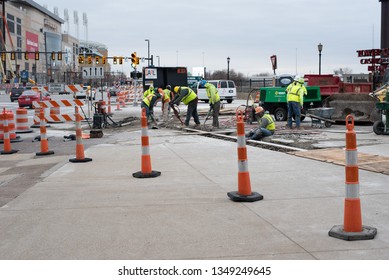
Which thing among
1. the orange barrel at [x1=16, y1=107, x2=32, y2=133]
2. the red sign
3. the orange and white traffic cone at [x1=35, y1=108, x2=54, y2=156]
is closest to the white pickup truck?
the orange barrel at [x1=16, y1=107, x2=32, y2=133]

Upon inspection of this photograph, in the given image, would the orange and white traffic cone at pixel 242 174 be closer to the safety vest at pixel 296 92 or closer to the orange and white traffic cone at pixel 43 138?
the orange and white traffic cone at pixel 43 138

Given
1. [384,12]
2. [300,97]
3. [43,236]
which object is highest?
[384,12]

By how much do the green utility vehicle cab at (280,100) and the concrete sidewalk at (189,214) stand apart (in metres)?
10.8

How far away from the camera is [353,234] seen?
526 centimetres

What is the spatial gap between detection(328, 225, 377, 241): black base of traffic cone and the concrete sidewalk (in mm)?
63

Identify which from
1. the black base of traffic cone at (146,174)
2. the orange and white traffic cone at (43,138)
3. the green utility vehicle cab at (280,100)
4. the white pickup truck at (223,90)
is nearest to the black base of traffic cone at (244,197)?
the black base of traffic cone at (146,174)

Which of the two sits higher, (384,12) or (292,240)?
(384,12)

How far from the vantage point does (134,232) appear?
5.73 m

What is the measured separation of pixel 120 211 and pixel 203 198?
136 cm

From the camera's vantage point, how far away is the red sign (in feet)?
434

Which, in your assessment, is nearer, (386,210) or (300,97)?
(386,210)
